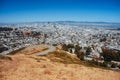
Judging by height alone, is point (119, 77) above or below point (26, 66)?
below

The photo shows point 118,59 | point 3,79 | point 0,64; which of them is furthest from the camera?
point 118,59

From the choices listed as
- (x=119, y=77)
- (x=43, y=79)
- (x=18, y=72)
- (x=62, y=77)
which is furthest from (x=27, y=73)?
(x=119, y=77)

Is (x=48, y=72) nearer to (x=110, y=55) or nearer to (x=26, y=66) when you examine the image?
(x=26, y=66)

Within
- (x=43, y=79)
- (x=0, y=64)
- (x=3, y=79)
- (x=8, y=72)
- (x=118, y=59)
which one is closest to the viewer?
(x=3, y=79)

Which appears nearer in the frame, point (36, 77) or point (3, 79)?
point (3, 79)

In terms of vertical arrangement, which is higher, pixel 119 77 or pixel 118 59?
pixel 119 77

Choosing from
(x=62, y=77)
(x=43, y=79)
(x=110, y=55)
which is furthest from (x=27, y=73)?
(x=110, y=55)

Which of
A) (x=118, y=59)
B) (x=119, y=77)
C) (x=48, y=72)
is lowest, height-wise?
(x=118, y=59)

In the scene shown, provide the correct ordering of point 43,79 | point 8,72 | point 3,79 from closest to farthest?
1. point 3,79
2. point 43,79
3. point 8,72

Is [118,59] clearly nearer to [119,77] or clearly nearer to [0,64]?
[119,77]
